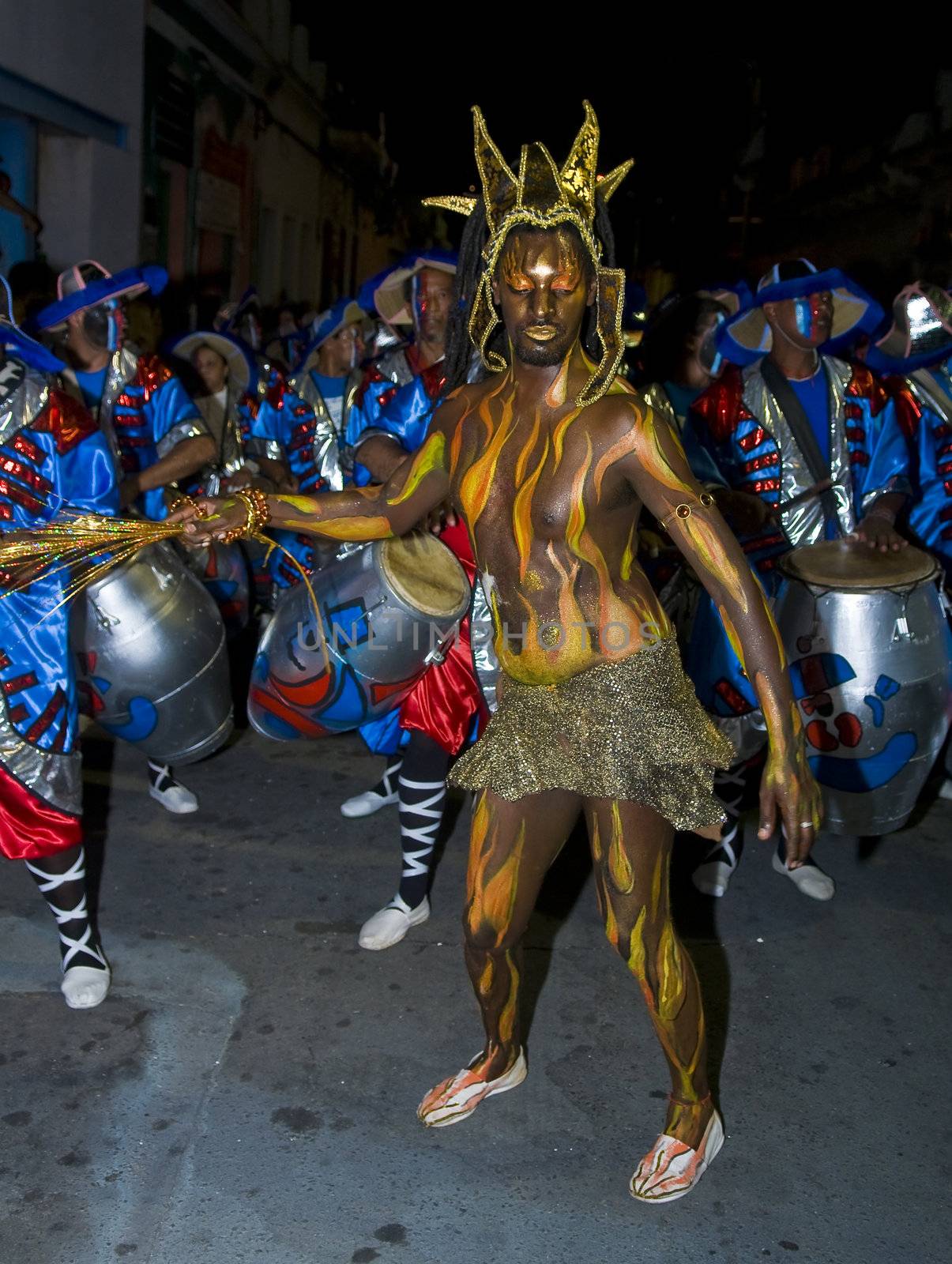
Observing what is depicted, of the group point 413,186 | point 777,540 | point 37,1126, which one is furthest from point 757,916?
point 413,186

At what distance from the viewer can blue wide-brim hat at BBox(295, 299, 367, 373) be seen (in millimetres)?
6566

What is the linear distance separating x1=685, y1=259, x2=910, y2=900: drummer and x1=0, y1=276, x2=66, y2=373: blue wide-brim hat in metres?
2.01

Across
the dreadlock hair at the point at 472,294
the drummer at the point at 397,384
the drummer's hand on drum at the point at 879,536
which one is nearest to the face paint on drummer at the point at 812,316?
the drummer's hand on drum at the point at 879,536

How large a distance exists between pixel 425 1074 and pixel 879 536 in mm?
1985

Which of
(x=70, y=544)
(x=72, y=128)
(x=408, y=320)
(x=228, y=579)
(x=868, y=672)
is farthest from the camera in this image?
(x=72, y=128)

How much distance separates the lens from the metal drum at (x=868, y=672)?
340cm

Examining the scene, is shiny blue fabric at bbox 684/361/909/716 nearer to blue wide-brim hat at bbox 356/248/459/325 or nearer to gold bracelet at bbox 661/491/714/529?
blue wide-brim hat at bbox 356/248/459/325

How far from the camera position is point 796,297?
404 centimetres

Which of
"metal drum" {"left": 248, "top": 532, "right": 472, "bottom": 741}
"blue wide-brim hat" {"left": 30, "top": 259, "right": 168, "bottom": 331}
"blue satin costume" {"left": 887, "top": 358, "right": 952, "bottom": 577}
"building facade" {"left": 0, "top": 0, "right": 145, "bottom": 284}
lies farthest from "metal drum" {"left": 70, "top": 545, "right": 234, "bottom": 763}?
"building facade" {"left": 0, "top": 0, "right": 145, "bottom": 284}

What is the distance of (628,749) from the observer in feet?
8.06

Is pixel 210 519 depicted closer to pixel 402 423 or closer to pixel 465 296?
pixel 465 296

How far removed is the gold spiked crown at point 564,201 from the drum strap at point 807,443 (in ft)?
5.62

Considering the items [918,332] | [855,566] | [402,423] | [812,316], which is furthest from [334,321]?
[855,566]

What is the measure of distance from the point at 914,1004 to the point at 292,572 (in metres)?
3.56
